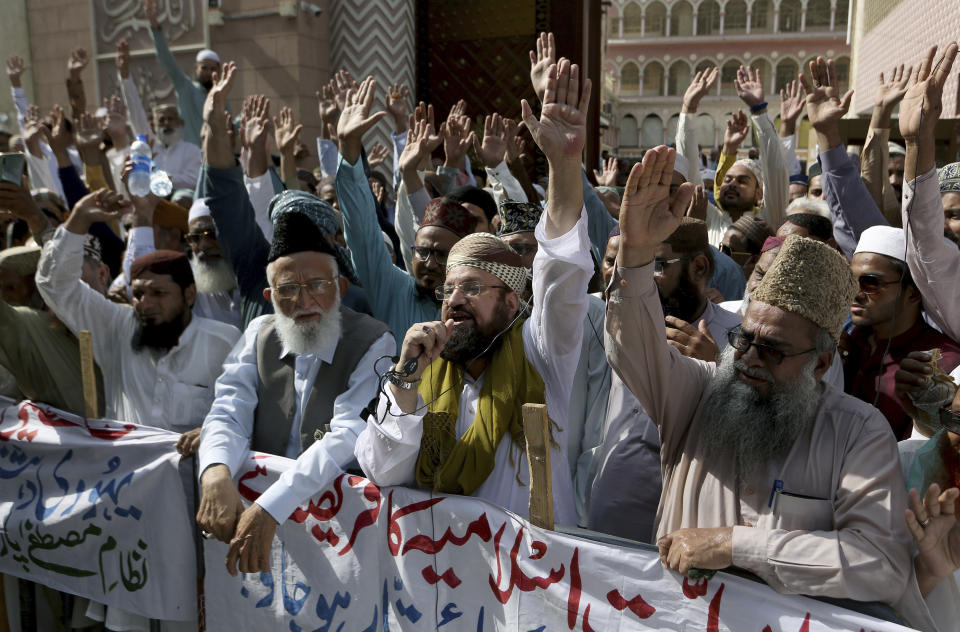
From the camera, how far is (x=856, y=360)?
109 inches

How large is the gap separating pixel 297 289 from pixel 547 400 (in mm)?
1035

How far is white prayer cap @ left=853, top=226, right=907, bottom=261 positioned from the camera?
2738 millimetres

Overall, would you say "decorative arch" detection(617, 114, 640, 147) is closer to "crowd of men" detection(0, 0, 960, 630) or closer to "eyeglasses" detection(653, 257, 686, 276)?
"crowd of men" detection(0, 0, 960, 630)

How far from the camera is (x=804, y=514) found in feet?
5.92

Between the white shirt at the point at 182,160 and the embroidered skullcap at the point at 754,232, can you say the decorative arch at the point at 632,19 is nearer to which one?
the white shirt at the point at 182,160

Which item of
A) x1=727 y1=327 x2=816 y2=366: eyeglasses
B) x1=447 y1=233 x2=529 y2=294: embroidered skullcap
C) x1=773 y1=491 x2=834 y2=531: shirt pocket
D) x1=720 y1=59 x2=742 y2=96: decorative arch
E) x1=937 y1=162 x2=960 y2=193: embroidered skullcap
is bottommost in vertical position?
x1=773 y1=491 x2=834 y2=531: shirt pocket

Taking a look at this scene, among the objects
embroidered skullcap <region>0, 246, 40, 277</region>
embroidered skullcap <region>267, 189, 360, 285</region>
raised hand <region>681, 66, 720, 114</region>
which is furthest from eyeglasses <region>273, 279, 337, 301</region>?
raised hand <region>681, 66, 720, 114</region>

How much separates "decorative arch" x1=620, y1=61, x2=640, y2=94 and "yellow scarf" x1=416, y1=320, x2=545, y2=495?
45553 millimetres

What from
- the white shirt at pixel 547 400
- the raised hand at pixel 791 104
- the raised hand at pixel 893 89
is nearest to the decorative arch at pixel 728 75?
the raised hand at pixel 791 104

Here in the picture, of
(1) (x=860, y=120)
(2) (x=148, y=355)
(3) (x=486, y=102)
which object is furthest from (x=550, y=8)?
(2) (x=148, y=355)

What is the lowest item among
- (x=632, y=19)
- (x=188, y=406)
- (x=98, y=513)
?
(x=98, y=513)

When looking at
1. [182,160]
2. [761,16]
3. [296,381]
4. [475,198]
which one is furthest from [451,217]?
[761,16]

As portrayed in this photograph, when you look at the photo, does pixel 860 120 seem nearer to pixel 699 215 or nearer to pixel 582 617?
pixel 699 215

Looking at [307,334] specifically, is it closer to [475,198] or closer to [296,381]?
[296,381]
